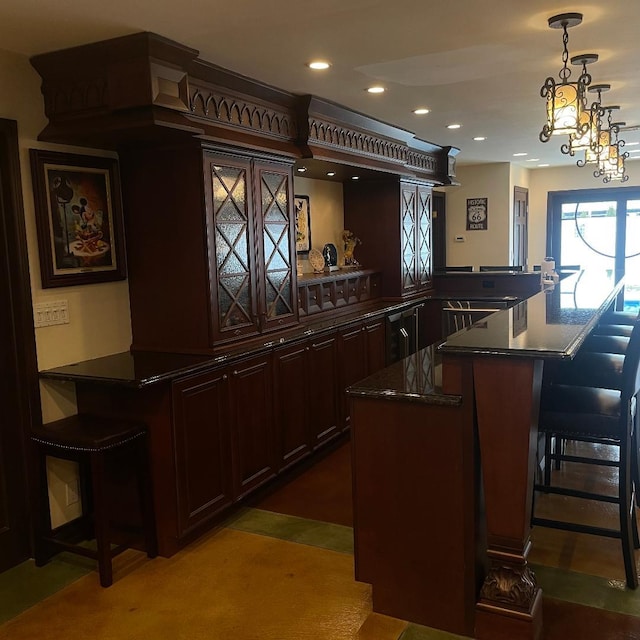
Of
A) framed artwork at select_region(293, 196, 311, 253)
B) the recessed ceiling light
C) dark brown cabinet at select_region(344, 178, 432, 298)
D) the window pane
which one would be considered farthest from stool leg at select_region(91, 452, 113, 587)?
the window pane

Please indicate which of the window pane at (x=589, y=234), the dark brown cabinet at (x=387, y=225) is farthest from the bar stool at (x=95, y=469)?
the window pane at (x=589, y=234)

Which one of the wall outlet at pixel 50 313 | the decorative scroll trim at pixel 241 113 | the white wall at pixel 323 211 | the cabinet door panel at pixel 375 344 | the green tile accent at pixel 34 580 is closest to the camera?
the green tile accent at pixel 34 580

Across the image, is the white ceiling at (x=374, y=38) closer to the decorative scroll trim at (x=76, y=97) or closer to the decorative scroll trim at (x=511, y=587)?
the decorative scroll trim at (x=76, y=97)

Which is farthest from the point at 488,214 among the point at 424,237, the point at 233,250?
the point at 233,250

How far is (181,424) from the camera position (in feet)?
10.2

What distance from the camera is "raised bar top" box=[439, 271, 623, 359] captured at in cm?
224

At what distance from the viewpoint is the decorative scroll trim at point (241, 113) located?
10.6 ft

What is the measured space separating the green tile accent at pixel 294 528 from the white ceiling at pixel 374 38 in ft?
8.18

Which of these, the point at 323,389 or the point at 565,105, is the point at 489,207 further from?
the point at 565,105

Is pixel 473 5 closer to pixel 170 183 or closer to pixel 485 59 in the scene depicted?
pixel 485 59

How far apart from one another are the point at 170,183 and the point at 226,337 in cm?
89

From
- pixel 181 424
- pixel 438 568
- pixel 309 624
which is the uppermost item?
pixel 181 424

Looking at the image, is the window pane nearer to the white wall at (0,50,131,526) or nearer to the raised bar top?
the raised bar top

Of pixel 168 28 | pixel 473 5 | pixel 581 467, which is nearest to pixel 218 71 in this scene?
pixel 168 28
